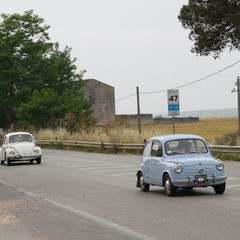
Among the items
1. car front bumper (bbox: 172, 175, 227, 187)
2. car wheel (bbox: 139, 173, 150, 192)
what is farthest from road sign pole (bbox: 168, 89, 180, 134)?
car front bumper (bbox: 172, 175, 227, 187)

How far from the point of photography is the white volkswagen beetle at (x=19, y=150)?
95.6 feet

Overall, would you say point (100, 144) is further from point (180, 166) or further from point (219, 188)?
point (180, 166)

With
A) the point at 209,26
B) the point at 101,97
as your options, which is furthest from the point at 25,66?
the point at 209,26

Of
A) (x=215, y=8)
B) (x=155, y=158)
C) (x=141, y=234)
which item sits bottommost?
(x=141, y=234)

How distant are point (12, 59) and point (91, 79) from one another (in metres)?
36.4

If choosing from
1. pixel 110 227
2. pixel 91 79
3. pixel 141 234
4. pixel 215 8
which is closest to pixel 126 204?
pixel 110 227

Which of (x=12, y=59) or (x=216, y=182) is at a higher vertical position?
(x=12, y=59)

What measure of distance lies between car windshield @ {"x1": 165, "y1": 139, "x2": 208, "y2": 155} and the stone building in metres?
92.4

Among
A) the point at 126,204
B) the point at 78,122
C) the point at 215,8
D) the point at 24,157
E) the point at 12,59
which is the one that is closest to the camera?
the point at 126,204

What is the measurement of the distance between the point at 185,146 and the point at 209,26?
2351 cm

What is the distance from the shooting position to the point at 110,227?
1020 centimetres

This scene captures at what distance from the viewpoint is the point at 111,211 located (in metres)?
12.2

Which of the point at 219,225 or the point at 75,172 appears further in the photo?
the point at 75,172

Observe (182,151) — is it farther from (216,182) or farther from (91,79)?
(91,79)
